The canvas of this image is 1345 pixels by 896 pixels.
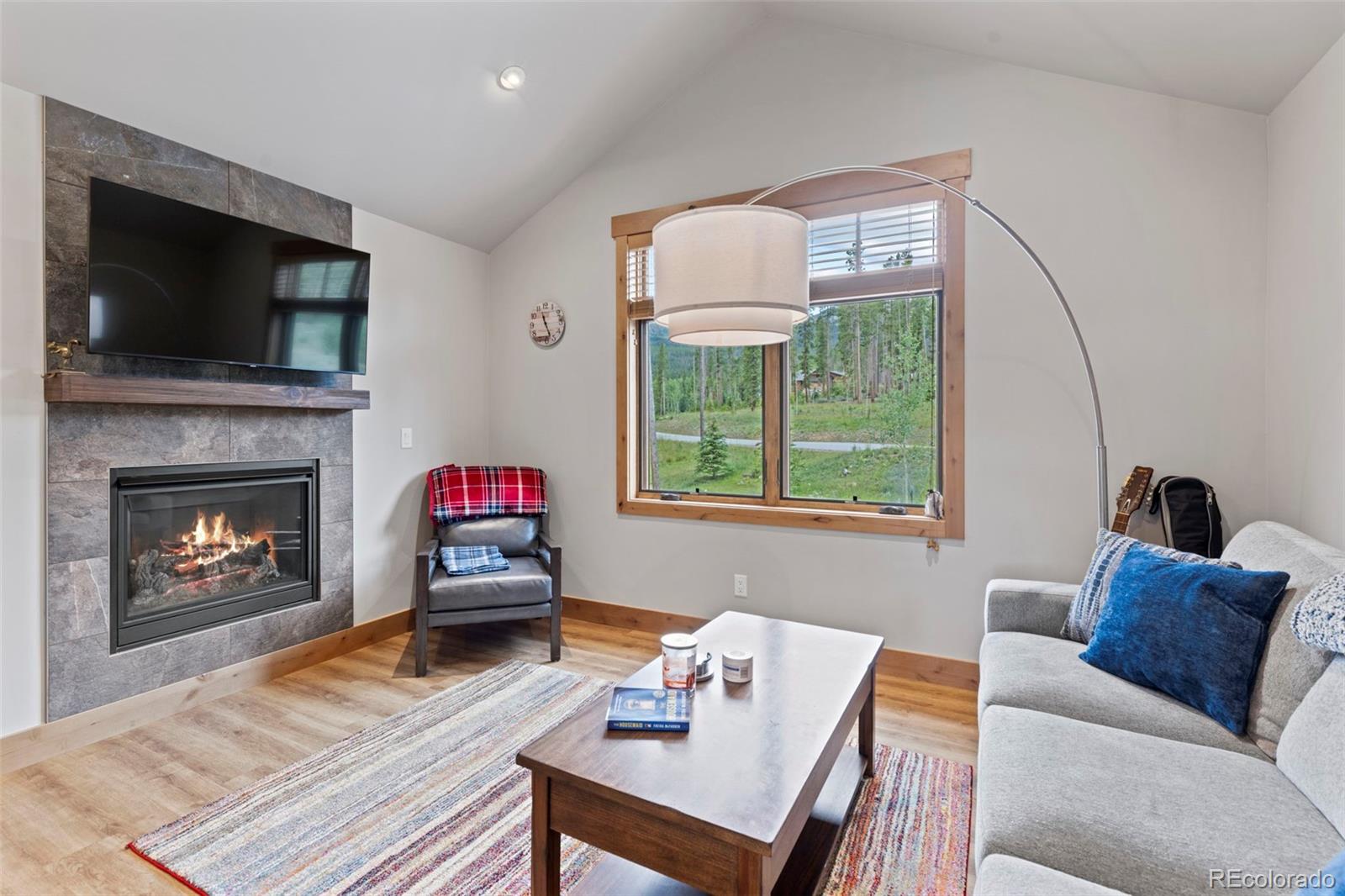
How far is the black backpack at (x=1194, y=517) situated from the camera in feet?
7.86

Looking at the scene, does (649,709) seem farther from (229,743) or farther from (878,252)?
(878,252)

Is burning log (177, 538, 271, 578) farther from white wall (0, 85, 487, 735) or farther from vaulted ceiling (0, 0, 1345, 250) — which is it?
vaulted ceiling (0, 0, 1345, 250)

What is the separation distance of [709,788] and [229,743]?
2.16 meters

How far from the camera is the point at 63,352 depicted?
2.30 m

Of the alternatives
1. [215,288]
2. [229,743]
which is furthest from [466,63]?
[229,743]

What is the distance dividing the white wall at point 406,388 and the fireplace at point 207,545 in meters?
0.34

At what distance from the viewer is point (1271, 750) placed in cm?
147

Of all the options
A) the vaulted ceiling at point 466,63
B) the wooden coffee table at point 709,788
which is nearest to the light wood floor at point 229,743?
the wooden coffee table at point 709,788

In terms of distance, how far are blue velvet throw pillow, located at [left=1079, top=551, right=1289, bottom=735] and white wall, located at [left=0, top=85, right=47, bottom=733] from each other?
11.9 ft

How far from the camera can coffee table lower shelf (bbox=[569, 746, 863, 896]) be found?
152 centimetres

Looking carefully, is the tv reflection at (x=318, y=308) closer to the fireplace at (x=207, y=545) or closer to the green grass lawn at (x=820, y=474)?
the fireplace at (x=207, y=545)

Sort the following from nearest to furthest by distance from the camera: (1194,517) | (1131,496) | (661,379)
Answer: (1194,517)
(1131,496)
(661,379)

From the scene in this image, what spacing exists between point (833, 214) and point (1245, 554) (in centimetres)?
221

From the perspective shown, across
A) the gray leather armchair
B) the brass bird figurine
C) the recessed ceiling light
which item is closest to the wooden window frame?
the gray leather armchair
